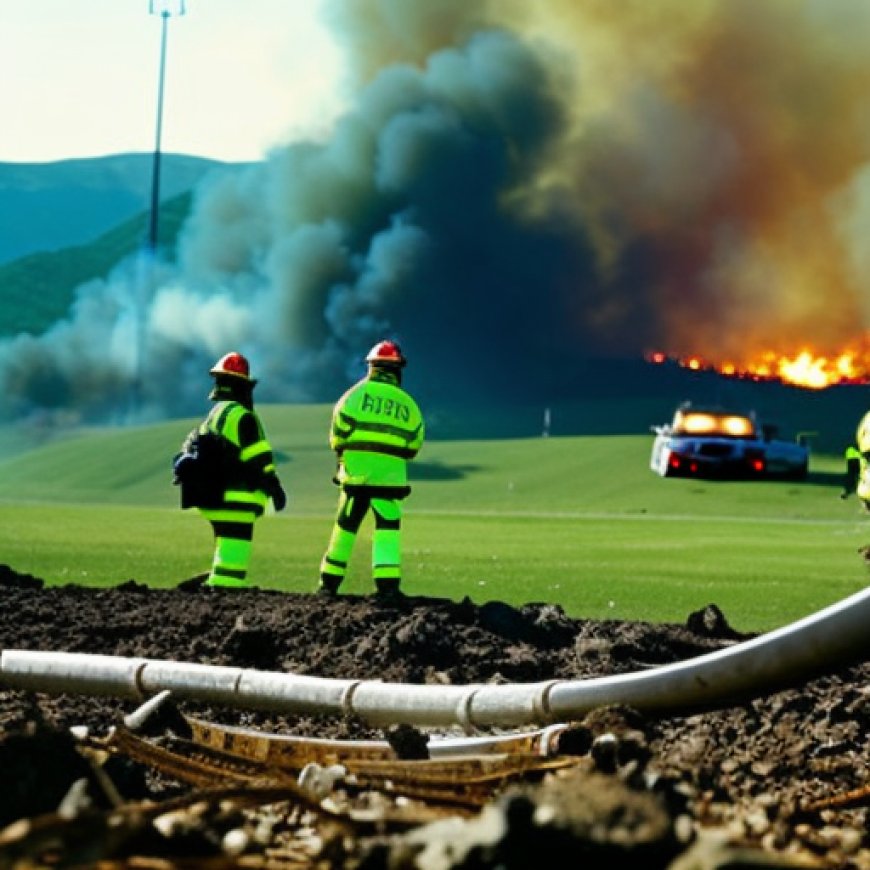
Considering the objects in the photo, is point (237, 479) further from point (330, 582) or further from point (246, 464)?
point (330, 582)

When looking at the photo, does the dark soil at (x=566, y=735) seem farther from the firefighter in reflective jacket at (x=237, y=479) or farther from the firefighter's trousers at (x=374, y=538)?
the firefighter in reflective jacket at (x=237, y=479)

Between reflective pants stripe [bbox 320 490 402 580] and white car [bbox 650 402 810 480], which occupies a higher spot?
white car [bbox 650 402 810 480]

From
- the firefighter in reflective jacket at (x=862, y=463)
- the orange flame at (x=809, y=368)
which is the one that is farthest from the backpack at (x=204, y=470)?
the orange flame at (x=809, y=368)

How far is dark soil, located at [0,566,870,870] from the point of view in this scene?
4.29 metres

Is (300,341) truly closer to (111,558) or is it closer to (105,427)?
(105,427)

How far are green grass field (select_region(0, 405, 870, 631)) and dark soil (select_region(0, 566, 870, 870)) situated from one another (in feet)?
14.2

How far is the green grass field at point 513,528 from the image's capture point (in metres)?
20.6

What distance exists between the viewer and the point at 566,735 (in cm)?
685

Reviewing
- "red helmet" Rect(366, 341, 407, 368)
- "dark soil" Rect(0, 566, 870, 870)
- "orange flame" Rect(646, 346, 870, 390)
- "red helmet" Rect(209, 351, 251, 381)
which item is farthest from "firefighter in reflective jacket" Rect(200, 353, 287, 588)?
"orange flame" Rect(646, 346, 870, 390)

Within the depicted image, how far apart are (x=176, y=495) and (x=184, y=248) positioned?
57.2 m

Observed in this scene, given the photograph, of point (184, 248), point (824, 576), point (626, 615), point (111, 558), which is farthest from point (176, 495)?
point (184, 248)

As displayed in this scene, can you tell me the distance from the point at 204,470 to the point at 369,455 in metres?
1.45

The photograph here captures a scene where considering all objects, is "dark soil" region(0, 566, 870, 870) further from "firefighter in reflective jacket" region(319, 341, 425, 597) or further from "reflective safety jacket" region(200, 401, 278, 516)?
"reflective safety jacket" region(200, 401, 278, 516)

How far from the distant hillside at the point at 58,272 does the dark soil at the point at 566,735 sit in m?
118
